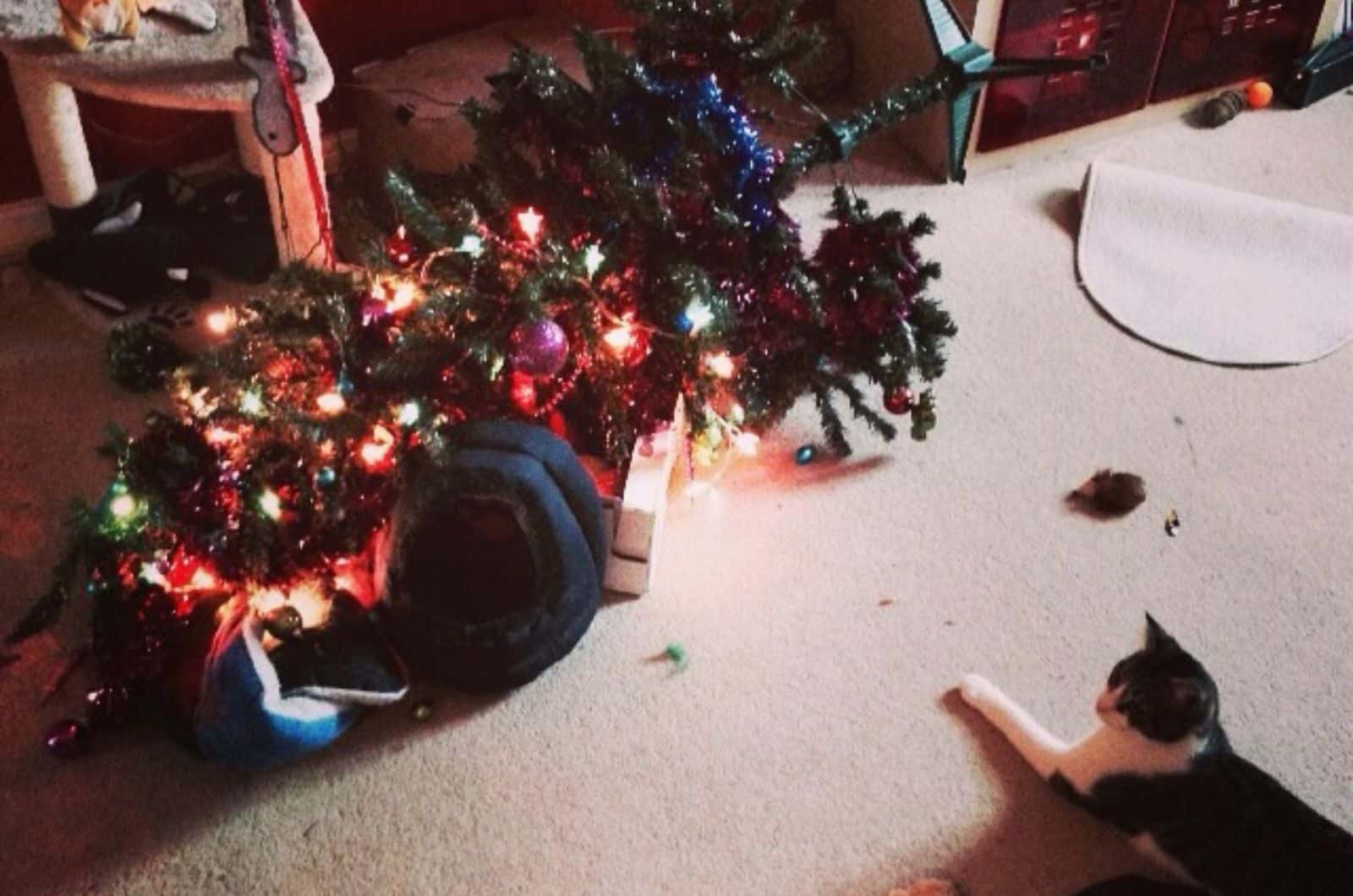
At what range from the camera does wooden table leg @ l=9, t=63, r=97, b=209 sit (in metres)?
2.04

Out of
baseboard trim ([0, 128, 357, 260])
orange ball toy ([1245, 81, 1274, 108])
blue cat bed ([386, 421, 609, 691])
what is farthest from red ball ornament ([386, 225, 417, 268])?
orange ball toy ([1245, 81, 1274, 108])

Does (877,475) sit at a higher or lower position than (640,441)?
lower

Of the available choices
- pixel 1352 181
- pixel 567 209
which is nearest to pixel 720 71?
pixel 567 209

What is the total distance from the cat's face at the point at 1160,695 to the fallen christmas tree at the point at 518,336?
1.81ft

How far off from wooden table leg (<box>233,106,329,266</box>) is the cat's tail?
1.31 meters

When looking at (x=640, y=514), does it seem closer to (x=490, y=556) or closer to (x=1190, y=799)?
(x=490, y=556)

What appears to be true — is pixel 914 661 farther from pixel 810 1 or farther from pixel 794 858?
pixel 810 1

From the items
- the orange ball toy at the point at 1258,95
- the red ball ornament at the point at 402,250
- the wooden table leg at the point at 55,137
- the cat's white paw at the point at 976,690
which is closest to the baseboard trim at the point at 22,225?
the wooden table leg at the point at 55,137

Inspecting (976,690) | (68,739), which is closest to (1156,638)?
(976,690)

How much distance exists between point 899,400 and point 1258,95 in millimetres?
1399

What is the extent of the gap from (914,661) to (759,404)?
1.35 feet

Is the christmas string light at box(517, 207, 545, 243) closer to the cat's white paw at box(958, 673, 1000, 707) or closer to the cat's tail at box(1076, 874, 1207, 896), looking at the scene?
the cat's white paw at box(958, 673, 1000, 707)

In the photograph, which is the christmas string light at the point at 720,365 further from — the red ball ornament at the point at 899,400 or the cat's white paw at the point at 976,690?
the cat's white paw at the point at 976,690

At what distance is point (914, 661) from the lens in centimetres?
175
